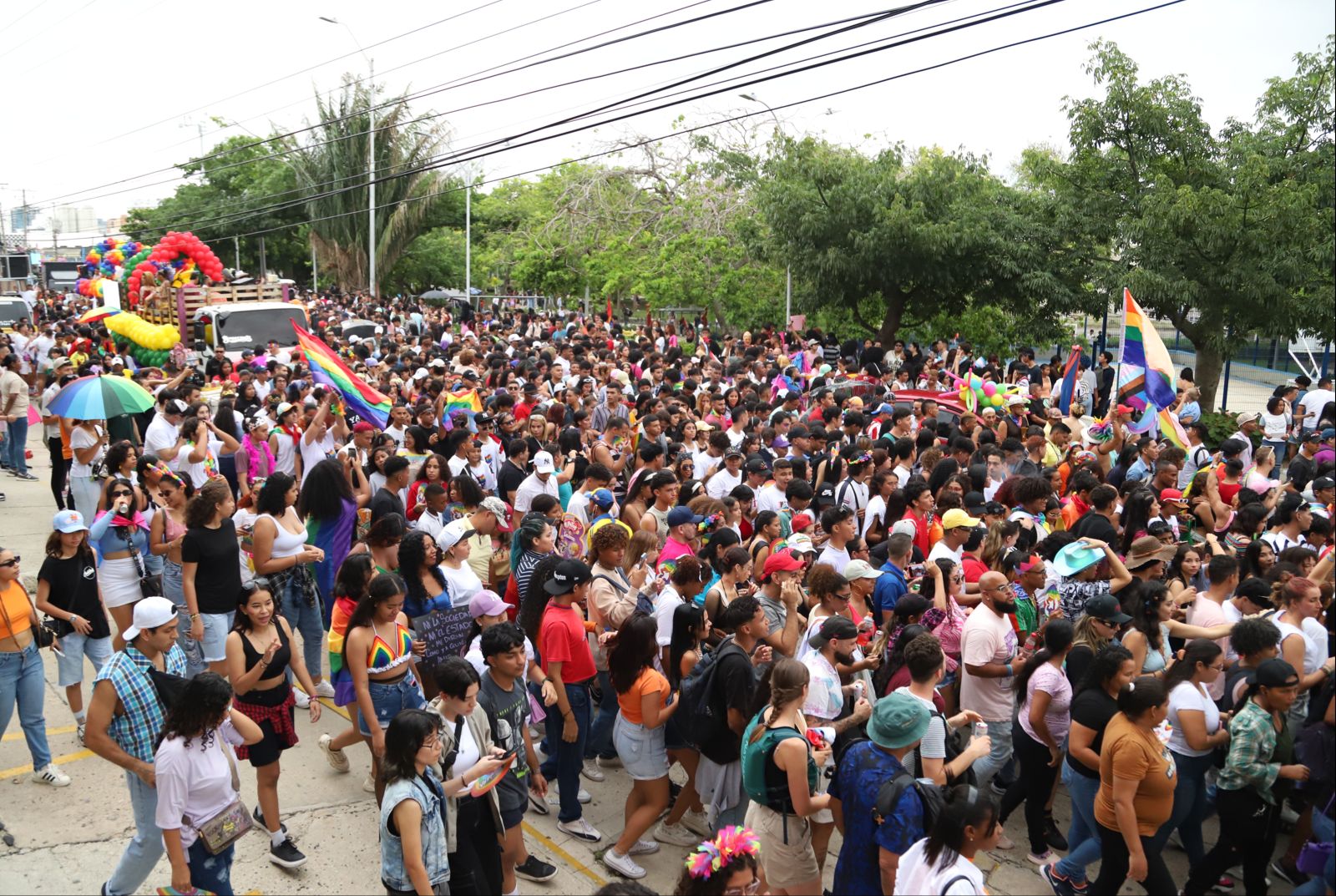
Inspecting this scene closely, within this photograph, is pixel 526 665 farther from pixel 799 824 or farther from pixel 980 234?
pixel 980 234

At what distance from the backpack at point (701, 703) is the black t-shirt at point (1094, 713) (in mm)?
1693

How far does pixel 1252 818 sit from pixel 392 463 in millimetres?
6118

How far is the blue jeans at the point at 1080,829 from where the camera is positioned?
553 centimetres

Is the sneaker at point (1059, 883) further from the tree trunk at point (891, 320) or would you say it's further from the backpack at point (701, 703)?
the tree trunk at point (891, 320)

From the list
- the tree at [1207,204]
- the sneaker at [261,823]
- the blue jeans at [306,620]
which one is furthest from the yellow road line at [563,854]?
the tree at [1207,204]

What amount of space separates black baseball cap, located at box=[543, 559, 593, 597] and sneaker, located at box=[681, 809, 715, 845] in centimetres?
154

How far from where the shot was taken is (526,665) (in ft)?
19.9

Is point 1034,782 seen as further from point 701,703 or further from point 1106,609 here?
point 701,703

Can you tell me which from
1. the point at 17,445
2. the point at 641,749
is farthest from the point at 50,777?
the point at 17,445

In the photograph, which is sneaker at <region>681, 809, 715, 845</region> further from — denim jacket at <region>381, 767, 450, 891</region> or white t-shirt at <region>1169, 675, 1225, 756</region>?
white t-shirt at <region>1169, 675, 1225, 756</region>

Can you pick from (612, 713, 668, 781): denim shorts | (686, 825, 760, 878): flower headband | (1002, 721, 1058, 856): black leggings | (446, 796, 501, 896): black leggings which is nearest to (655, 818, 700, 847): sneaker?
(612, 713, 668, 781): denim shorts

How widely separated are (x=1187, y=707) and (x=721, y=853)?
118 inches

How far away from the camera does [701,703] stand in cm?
562

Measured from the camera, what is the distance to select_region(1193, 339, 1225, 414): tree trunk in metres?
18.5
